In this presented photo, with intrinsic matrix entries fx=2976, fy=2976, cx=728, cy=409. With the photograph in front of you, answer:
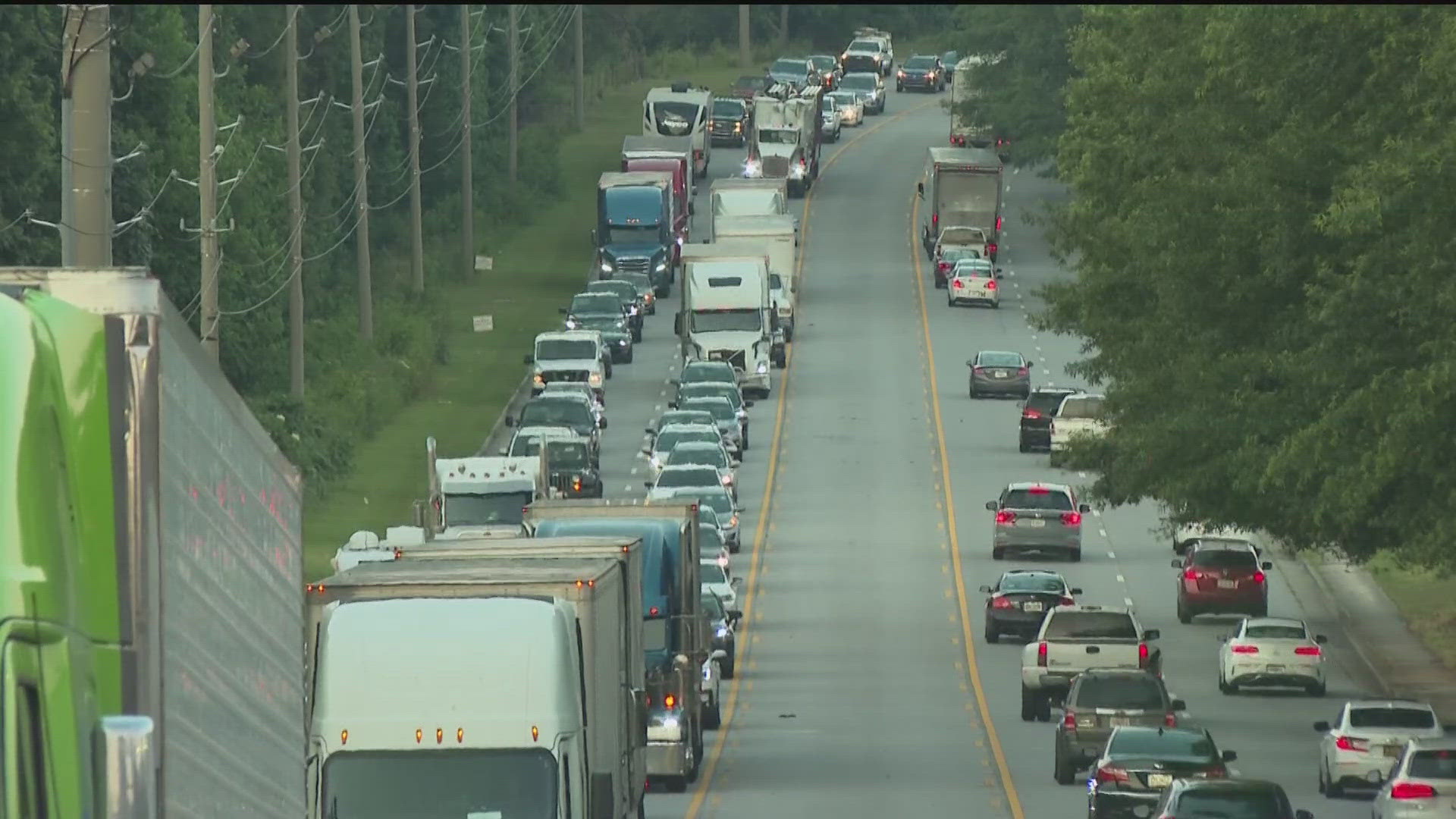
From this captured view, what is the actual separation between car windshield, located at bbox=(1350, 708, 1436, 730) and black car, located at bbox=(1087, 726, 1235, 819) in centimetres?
309

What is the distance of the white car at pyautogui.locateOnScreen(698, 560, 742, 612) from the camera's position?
47906 millimetres

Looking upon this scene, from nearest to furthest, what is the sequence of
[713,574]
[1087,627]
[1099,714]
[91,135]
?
[91,135] < [1099,714] < [1087,627] < [713,574]

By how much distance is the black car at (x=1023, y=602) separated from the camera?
164 ft

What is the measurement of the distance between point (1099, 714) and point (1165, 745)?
3.94 metres

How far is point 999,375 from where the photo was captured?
8000 cm

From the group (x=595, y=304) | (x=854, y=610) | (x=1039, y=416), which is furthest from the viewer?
(x=595, y=304)

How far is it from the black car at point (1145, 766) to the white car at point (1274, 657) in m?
13.4

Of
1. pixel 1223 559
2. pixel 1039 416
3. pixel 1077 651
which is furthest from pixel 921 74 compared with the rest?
pixel 1077 651

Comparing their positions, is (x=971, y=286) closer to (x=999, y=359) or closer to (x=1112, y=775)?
(x=999, y=359)

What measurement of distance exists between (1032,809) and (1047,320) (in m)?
17.8

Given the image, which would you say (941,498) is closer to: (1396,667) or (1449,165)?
(1396,667)

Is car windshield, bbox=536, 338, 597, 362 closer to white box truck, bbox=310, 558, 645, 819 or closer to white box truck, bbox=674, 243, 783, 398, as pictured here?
white box truck, bbox=674, 243, 783, 398

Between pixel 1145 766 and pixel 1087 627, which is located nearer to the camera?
pixel 1145 766

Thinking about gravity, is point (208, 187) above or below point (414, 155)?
above
